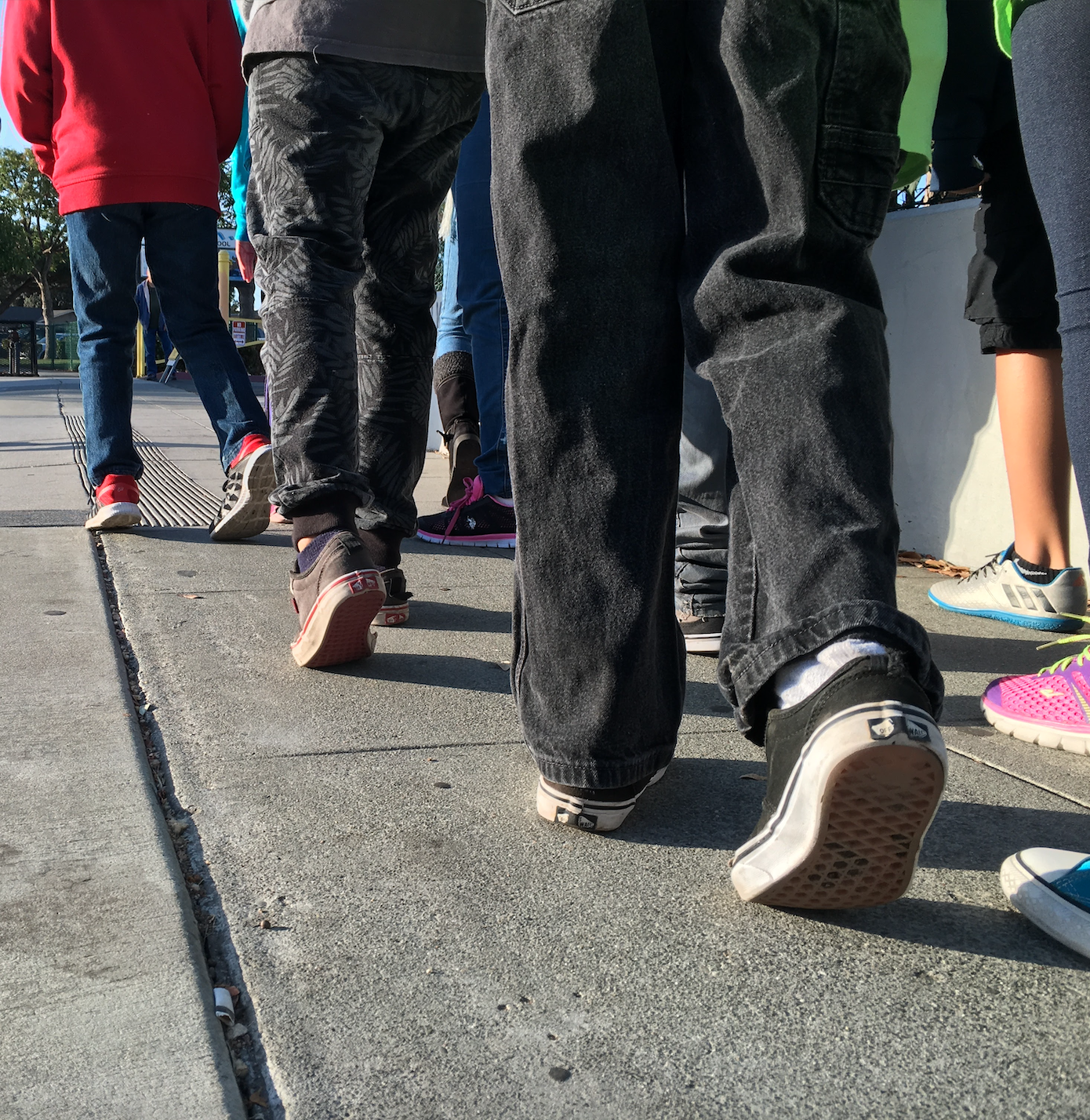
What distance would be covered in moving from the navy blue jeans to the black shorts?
44.2 inches

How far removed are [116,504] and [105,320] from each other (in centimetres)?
68

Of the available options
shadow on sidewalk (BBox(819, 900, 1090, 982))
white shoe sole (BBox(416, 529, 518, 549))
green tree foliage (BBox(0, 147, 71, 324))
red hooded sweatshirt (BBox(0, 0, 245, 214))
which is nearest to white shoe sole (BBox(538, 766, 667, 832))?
shadow on sidewalk (BBox(819, 900, 1090, 982))

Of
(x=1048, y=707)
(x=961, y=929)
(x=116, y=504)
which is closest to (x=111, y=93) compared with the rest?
(x=116, y=504)

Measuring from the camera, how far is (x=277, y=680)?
6.68 ft

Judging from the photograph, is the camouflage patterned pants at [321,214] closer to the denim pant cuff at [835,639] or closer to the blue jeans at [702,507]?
the blue jeans at [702,507]

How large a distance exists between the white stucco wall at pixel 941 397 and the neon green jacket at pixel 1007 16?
1.61 meters

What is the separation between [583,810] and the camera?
1.40 m

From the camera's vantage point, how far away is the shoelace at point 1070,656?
1.85 m

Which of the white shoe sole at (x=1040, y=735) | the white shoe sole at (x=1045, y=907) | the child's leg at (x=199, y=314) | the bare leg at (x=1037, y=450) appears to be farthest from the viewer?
the child's leg at (x=199, y=314)

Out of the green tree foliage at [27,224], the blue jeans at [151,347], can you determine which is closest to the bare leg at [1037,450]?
the blue jeans at [151,347]

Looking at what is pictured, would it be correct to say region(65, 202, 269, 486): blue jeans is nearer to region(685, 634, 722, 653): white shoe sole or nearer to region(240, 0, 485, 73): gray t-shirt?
region(240, 0, 485, 73): gray t-shirt

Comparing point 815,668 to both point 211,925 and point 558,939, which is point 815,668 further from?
point 211,925

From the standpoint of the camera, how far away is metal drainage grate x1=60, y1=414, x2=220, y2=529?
3.92 metres

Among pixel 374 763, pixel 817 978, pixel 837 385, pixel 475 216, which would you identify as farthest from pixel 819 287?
pixel 475 216
